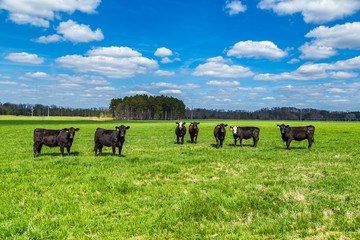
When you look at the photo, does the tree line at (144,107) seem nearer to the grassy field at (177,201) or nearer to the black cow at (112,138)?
the black cow at (112,138)

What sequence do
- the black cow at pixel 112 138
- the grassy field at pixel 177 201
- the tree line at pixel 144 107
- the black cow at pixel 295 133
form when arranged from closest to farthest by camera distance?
the grassy field at pixel 177 201 → the black cow at pixel 112 138 → the black cow at pixel 295 133 → the tree line at pixel 144 107

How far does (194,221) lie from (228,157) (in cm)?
1224

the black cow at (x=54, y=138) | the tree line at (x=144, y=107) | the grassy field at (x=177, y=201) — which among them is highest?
the tree line at (x=144, y=107)

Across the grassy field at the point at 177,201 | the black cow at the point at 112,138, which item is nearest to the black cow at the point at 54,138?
the black cow at the point at 112,138

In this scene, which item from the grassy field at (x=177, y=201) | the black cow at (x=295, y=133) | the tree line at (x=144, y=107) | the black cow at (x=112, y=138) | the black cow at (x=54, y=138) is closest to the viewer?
the grassy field at (x=177, y=201)

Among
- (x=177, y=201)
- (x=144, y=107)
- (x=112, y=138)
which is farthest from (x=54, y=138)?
(x=144, y=107)

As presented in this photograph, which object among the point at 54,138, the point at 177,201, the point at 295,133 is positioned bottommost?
the point at 177,201

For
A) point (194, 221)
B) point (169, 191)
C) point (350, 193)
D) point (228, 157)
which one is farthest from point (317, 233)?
point (228, 157)

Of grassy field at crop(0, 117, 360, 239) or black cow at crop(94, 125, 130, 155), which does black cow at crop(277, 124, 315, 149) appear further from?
black cow at crop(94, 125, 130, 155)

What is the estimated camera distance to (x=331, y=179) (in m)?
15.5

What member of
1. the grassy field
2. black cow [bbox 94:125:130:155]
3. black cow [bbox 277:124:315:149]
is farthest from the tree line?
the grassy field

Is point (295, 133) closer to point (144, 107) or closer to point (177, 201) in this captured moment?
point (177, 201)

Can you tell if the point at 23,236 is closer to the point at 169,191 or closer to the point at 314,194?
the point at 169,191

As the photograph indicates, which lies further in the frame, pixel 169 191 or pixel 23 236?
pixel 169 191
